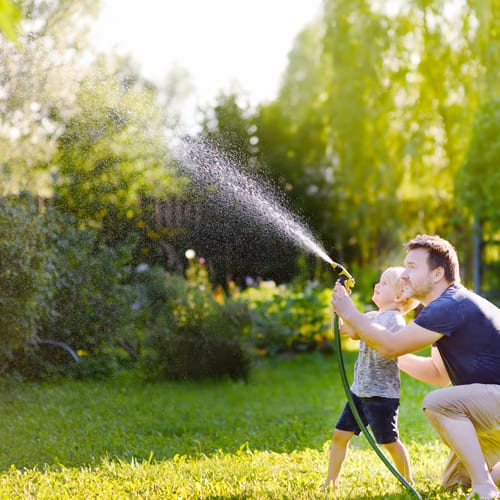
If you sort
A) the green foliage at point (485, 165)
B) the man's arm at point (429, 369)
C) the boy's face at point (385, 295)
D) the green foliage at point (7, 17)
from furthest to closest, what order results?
the green foliage at point (485, 165), the boy's face at point (385, 295), the man's arm at point (429, 369), the green foliage at point (7, 17)

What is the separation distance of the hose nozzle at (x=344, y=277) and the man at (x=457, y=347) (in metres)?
0.09

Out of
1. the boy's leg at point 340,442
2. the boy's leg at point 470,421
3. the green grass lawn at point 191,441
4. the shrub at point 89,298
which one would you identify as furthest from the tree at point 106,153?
the boy's leg at point 470,421

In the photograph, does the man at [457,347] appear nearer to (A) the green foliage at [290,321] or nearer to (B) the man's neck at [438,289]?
(B) the man's neck at [438,289]

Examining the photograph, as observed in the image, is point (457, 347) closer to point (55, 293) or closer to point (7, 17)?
point (7, 17)

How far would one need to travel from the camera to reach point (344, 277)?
11.3ft

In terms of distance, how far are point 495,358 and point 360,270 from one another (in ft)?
43.2

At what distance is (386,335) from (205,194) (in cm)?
638

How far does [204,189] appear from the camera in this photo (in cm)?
905

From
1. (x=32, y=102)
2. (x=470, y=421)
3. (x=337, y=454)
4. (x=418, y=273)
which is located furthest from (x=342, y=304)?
(x=32, y=102)

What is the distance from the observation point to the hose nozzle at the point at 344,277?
3.32m

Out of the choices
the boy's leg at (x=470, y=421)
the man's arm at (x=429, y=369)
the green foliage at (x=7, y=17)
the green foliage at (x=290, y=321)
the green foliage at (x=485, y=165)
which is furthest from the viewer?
the green foliage at (x=485, y=165)

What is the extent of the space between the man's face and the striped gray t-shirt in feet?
0.94

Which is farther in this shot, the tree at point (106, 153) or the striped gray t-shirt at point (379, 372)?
the tree at point (106, 153)

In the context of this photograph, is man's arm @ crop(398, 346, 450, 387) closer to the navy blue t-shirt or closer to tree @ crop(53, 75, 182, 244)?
the navy blue t-shirt
